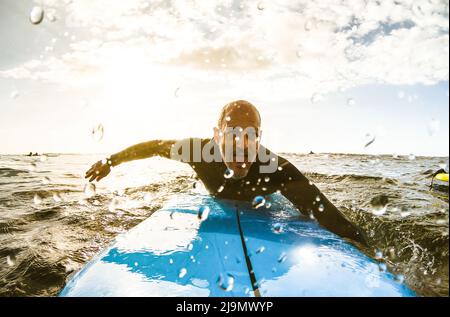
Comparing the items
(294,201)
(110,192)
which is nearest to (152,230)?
(294,201)

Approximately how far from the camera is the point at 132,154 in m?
4.00

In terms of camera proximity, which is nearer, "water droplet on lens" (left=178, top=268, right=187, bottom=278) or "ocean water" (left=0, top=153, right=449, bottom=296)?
"water droplet on lens" (left=178, top=268, right=187, bottom=278)

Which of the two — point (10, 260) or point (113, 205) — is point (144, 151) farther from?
point (113, 205)

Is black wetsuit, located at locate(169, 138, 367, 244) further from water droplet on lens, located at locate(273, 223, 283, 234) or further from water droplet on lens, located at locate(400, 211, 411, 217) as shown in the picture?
water droplet on lens, located at locate(400, 211, 411, 217)

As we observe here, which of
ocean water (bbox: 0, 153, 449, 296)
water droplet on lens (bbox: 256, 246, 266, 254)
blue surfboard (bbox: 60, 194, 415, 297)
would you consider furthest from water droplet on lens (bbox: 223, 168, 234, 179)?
water droplet on lens (bbox: 256, 246, 266, 254)

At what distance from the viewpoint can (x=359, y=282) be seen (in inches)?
78.8

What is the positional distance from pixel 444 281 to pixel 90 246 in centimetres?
405

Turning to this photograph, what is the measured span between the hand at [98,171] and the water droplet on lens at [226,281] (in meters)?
2.17

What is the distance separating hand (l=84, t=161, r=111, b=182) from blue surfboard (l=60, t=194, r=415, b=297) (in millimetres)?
849

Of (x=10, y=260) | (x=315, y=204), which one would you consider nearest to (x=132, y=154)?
(x=10, y=260)

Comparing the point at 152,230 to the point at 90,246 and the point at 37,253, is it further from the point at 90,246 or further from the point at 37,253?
the point at 37,253

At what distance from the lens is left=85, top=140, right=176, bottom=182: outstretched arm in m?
3.51

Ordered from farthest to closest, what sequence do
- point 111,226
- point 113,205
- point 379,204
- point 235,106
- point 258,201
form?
point 379,204 < point 113,205 < point 111,226 < point 258,201 < point 235,106

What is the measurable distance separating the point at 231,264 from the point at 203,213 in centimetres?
141
